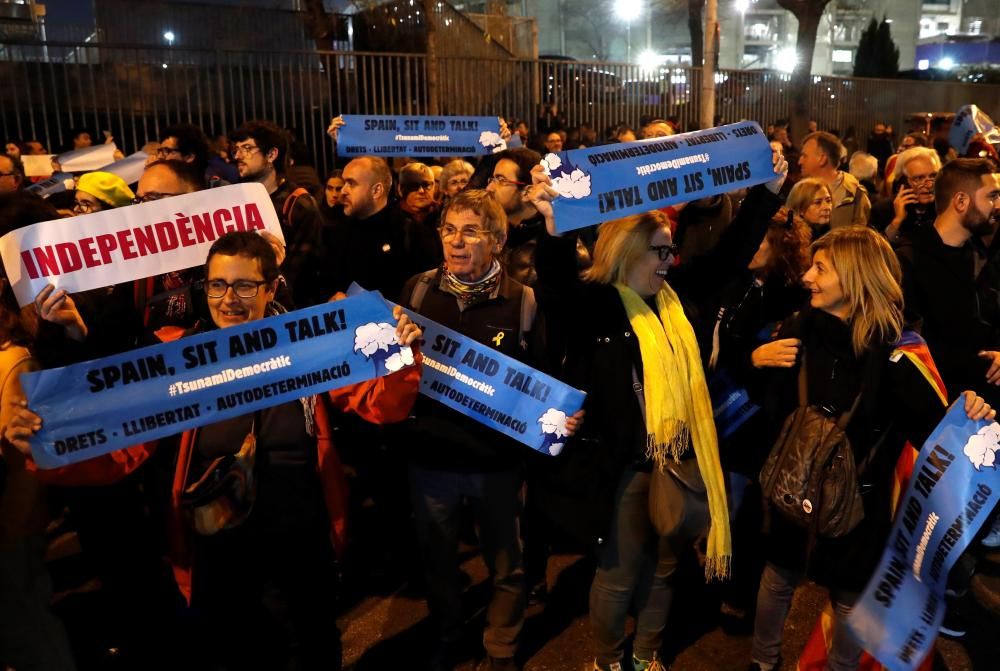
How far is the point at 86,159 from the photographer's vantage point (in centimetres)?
823

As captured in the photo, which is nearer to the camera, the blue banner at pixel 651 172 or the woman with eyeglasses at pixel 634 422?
the blue banner at pixel 651 172

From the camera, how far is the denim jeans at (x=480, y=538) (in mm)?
3312

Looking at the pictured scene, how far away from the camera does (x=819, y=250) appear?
3.23 m

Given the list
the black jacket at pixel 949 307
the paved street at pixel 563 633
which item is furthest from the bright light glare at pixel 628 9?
the paved street at pixel 563 633

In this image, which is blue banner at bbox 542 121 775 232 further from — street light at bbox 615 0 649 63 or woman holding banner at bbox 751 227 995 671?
street light at bbox 615 0 649 63

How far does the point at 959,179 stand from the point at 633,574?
250 cm

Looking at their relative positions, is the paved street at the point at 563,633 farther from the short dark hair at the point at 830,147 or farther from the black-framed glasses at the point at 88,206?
the short dark hair at the point at 830,147

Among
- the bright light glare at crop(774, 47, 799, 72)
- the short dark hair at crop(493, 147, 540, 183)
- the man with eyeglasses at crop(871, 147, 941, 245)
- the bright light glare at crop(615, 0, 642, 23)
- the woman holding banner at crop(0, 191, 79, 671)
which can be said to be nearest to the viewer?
the woman holding banner at crop(0, 191, 79, 671)

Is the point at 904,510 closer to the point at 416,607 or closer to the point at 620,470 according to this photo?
the point at 620,470

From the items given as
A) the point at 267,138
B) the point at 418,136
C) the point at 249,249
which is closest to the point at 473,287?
the point at 249,249

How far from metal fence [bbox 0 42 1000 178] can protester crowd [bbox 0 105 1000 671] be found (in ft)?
27.2

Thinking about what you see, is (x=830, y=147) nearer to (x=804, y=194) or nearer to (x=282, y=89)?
(x=804, y=194)

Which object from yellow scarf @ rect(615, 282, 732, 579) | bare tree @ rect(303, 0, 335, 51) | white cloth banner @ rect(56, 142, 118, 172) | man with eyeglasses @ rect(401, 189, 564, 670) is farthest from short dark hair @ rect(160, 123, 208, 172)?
bare tree @ rect(303, 0, 335, 51)

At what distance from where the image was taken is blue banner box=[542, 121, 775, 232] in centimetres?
291
